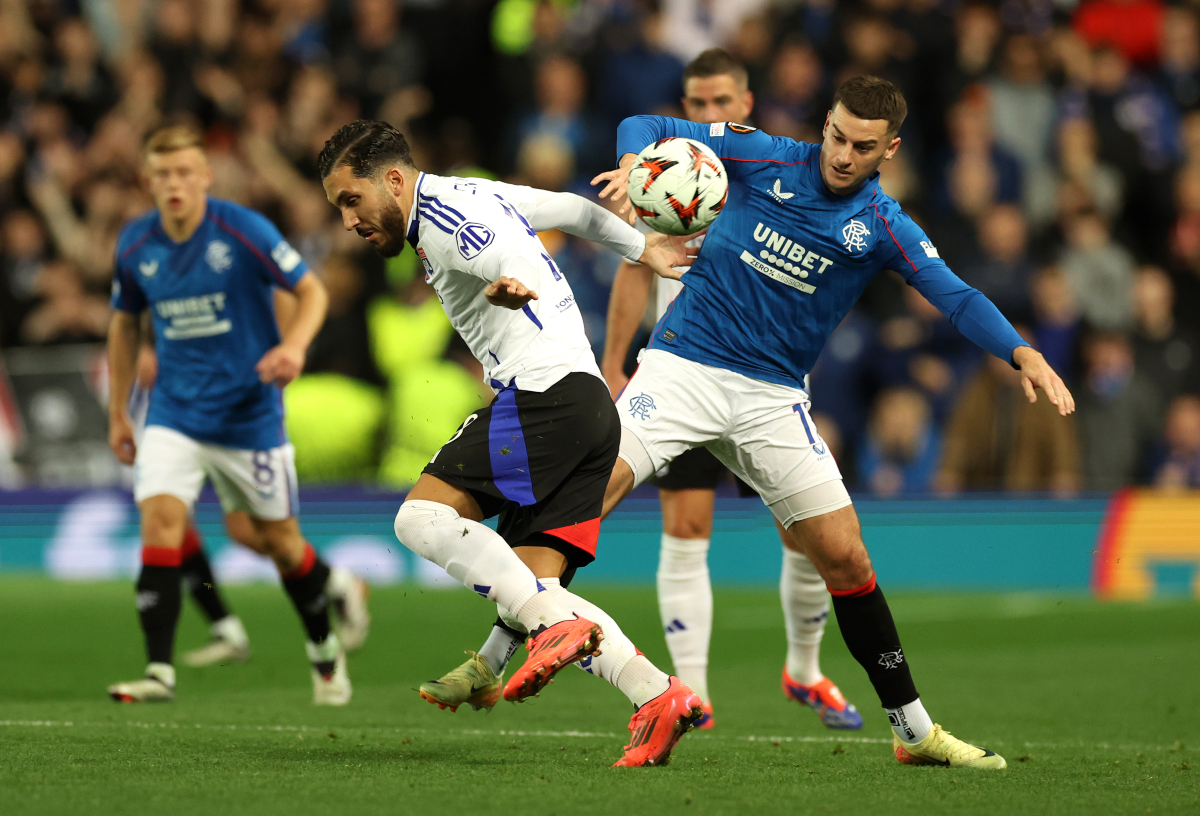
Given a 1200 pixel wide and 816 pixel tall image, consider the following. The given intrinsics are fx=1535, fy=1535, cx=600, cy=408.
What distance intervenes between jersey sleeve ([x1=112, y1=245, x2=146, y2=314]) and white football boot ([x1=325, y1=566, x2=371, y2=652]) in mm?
1999

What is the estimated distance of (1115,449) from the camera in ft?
42.3

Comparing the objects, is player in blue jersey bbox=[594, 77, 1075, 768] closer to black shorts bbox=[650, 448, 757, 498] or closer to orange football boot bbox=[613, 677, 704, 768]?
orange football boot bbox=[613, 677, 704, 768]

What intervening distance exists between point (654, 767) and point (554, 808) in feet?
2.85

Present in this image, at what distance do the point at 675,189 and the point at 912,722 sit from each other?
206cm

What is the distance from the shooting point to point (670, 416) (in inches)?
229

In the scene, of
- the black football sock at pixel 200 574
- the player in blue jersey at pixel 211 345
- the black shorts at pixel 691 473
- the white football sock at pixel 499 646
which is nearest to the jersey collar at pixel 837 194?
the black shorts at pixel 691 473

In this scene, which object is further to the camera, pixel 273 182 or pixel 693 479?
pixel 273 182

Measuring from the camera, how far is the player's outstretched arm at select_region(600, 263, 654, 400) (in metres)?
6.73

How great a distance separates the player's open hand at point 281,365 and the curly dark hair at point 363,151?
2282 millimetres

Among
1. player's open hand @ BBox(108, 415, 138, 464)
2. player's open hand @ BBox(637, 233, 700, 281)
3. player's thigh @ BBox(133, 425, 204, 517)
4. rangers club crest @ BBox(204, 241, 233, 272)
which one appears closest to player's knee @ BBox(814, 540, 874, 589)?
player's open hand @ BBox(637, 233, 700, 281)

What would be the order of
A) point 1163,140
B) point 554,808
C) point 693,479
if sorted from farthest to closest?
point 1163,140 < point 693,479 < point 554,808

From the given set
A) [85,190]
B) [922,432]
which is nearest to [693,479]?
[922,432]

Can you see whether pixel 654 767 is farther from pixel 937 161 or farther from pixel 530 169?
pixel 937 161

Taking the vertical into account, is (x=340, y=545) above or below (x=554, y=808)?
below
